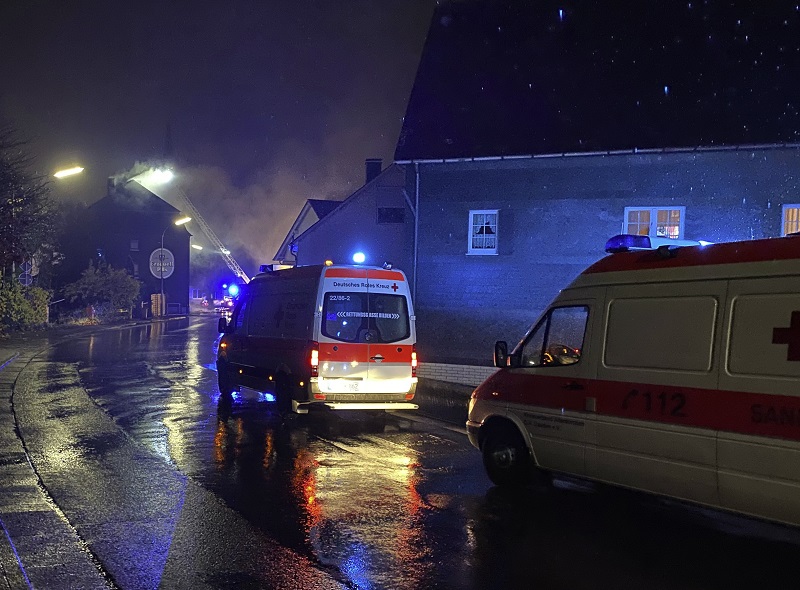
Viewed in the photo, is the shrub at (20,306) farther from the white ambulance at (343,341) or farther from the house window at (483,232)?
the white ambulance at (343,341)

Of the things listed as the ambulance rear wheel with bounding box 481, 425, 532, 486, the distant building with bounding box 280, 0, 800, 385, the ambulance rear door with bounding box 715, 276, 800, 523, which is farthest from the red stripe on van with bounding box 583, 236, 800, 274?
the distant building with bounding box 280, 0, 800, 385

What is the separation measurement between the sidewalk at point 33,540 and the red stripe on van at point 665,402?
4071 millimetres

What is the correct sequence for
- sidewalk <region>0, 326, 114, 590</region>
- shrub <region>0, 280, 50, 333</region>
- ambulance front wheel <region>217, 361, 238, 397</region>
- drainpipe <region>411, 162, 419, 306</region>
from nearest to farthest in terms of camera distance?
sidewalk <region>0, 326, 114, 590</region>, ambulance front wheel <region>217, 361, 238, 397</region>, drainpipe <region>411, 162, 419, 306</region>, shrub <region>0, 280, 50, 333</region>

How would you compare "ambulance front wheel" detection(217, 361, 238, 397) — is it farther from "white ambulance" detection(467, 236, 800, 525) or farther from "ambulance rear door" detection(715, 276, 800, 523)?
"ambulance rear door" detection(715, 276, 800, 523)

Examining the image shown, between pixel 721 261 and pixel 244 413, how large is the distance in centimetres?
863

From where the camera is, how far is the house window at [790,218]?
18578 millimetres

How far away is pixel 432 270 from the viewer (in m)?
22.7

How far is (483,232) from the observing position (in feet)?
72.6

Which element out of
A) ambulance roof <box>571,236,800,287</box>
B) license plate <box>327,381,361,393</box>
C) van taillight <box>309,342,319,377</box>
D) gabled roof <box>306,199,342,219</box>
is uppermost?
gabled roof <box>306,199,342,219</box>

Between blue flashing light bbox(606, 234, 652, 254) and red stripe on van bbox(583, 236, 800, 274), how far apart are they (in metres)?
0.42

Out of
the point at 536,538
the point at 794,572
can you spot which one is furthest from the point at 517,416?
the point at 794,572

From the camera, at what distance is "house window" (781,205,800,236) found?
18578 millimetres

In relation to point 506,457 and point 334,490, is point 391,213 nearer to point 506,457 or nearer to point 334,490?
point 506,457

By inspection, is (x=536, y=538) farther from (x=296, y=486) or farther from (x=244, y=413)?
(x=244, y=413)
